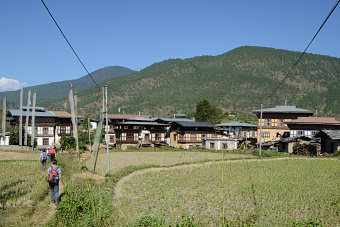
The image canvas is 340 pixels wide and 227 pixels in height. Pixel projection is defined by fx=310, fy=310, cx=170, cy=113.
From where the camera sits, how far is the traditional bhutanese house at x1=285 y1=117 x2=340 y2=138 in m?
44.6

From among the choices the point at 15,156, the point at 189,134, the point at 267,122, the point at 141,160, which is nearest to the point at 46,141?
the point at 15,156

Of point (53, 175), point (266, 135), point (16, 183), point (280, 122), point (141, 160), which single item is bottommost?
point (141, 160)

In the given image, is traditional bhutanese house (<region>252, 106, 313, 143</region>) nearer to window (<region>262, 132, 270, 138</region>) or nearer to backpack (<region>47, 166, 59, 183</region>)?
window (<region>262, 132, 270, 138</region>)

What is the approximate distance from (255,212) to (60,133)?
2009 inches

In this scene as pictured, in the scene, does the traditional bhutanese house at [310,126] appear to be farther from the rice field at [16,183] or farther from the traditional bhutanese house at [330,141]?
the rice field at [16,183]

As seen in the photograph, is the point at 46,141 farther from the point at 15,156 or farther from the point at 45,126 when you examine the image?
the point at 15,156

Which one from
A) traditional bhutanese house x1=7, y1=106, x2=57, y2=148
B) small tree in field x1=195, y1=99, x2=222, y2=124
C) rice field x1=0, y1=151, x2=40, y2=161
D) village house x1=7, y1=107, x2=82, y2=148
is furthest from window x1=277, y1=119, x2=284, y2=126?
traditional bhutanese house x1=7, y1=106, x2=57, y2=148

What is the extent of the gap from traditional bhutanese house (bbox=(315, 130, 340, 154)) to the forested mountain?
6141 cm

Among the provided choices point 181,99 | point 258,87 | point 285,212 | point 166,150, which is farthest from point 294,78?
point 285,212

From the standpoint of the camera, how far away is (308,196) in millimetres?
14922

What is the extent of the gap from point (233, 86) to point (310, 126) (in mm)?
91289

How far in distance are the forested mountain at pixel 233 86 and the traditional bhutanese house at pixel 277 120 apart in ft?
160

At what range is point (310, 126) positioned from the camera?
152 ft

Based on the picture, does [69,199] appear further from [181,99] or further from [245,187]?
[181,99]
